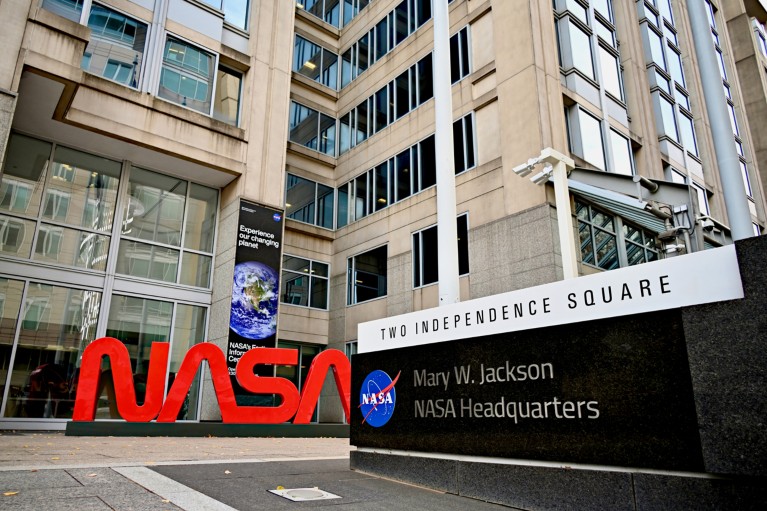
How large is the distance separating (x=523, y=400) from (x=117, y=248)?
16968mm

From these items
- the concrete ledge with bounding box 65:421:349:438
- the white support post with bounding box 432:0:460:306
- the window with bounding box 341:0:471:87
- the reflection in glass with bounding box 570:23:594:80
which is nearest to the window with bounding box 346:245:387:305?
the concrete ledge with bounding box 65:421:349:438

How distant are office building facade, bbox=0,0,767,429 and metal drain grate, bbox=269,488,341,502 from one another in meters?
11.9

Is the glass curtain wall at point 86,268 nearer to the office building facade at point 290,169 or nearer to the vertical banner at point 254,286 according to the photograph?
the office building facade at point 290,169

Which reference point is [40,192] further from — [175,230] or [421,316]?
[421,316]

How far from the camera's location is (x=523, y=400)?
17.9ft

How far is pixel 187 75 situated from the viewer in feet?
65.5

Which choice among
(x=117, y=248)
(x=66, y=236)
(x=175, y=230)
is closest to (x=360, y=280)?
(x=175, y=230)

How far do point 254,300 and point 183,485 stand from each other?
14197mm

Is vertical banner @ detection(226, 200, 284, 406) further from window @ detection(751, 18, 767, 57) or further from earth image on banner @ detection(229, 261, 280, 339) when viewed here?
window @ detection(751, 18, 767, 57)

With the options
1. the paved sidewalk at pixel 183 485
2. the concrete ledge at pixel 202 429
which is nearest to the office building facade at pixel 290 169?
the concrete ledge at pixel 202 429

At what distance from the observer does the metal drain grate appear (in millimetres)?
5141

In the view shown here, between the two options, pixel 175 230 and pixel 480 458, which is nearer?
pixel 480 458

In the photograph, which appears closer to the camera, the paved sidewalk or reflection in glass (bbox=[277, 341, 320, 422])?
the paved sidewalk

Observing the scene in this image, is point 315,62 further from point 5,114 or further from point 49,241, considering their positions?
point 5,114
